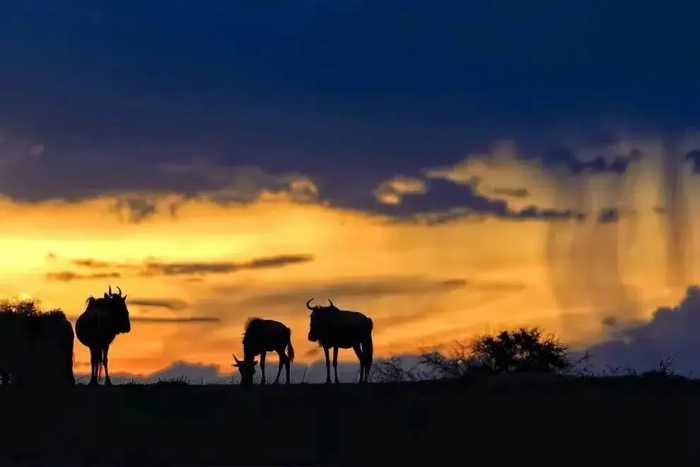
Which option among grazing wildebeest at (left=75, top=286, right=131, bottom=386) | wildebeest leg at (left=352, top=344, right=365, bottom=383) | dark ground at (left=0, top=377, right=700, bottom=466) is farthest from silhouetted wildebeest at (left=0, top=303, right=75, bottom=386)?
wildebeest leg at (left=352, top=344, right=365, bottom=383)

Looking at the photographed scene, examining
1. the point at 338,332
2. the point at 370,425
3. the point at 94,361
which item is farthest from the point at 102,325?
the point at 370,425

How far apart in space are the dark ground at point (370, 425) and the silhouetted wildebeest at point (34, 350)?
4.81 m

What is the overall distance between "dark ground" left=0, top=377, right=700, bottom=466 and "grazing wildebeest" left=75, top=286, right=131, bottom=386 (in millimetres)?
6007

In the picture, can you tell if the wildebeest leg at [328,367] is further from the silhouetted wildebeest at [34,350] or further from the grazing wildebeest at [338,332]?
the silhouetted wildebeest at [34,350]

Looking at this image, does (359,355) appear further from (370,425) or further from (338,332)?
(370,425)

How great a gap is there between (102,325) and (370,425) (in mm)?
12744

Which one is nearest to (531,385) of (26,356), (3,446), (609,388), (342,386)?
(609,388)

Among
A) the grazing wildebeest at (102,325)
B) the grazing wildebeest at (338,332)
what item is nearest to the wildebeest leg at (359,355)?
the grazing wildebeest at (338,332)

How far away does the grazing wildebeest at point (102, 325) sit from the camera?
139 feet

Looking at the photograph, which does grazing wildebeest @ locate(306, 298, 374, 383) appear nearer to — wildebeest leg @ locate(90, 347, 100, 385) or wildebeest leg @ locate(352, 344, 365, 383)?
wildebeest leg @ locate(352, 344, 365, 383)

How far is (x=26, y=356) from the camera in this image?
1644 inches

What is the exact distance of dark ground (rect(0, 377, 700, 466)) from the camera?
1235 inches

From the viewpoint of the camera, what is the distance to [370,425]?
32.9 m

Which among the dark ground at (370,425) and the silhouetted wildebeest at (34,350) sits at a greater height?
the silhouetted wildebeest at (34,350)
